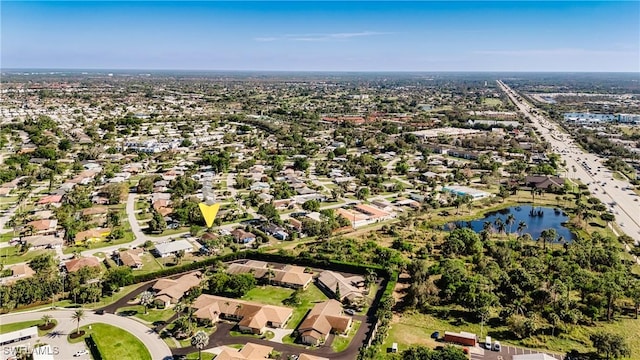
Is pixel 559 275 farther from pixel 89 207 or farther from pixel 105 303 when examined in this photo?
pixel 89 207

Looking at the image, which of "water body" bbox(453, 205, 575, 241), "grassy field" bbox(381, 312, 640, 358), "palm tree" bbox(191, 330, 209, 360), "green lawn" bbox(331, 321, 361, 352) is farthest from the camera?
"water body" bbox(453, 205, 575, 241)

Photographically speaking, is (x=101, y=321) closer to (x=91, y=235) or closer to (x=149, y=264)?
(x=149, y=264)

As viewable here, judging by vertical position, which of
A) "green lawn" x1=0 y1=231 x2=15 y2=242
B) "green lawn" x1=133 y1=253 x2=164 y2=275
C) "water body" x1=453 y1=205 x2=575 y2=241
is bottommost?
"water body" x1=453 y1=205 x2=575 y2=241

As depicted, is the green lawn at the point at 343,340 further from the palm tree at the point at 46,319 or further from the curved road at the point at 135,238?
the curved road at the point at 135,238

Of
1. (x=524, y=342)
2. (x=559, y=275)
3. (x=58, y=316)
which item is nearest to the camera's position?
(x=524, y=342)

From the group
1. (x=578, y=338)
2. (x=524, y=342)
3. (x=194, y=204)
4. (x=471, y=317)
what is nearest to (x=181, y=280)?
(x=194, y=204)

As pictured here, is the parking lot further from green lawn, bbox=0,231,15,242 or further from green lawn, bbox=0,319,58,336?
green lawn, bbox=0,231,15,242

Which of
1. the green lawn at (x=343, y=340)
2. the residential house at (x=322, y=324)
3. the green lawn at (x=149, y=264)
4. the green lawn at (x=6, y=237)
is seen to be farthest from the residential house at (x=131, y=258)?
the green lawn at (x=343, y=340)

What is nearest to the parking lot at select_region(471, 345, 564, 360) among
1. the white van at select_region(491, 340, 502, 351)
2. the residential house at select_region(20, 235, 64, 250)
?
the white van at select_region(491, 340, 502, 351)
